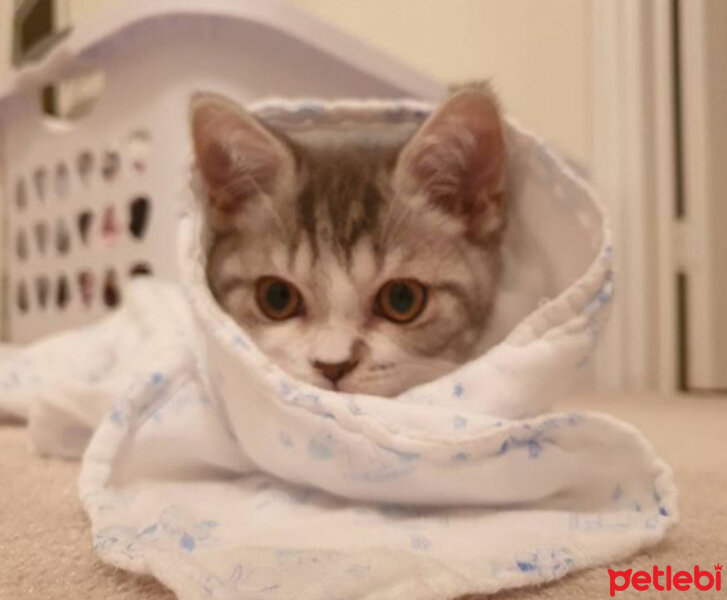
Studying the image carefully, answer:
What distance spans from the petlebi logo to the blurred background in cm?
130

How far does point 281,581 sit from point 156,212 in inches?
41.9

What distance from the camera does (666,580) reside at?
55 cm

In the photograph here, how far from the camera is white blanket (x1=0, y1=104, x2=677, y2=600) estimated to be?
1.75 feet

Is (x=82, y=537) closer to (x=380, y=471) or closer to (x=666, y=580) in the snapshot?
(x=380, y=471)

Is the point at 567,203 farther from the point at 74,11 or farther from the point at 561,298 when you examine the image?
the point at 74,11

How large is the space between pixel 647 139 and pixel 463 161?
3.62 ft

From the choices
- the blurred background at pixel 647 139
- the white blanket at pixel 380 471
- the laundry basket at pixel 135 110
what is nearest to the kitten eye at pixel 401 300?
the white blanket at pixel 380 471

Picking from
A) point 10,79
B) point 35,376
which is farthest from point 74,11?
point 35,376

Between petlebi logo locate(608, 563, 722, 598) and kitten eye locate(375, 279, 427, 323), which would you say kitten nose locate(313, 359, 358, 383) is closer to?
kitten eye locate(375, 279, 427, 323)

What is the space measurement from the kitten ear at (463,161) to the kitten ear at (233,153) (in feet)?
0.46

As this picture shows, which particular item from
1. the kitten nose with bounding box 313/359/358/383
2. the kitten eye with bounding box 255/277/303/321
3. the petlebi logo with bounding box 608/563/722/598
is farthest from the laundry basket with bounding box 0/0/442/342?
the petlebi logo with bounding box 608/563/722/598

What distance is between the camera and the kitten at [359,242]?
0.78 meters

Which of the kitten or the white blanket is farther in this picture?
the kitten

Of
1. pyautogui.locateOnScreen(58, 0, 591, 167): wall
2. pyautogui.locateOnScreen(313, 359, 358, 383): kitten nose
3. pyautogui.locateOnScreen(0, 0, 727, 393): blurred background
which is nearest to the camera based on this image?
pyautogui.locateOnScreen(313, 359, 358, 383): kitten nose
